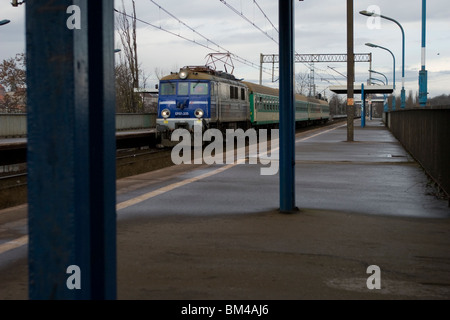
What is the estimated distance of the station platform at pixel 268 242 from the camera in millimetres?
4465

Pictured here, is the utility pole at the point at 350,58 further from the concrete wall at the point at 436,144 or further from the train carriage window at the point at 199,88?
the concrete wall at the point at 436,144

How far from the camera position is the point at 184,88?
25594 mm

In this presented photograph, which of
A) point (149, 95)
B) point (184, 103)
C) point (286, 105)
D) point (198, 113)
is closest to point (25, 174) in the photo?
point (198, 113)

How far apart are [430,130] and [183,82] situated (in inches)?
592

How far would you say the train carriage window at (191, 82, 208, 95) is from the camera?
25.1m

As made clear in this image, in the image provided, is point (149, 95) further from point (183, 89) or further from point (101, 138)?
point (101, 138)

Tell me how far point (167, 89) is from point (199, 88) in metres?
1.55

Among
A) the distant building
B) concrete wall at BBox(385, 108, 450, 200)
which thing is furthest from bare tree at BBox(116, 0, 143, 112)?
concrete wall at BBox(385, 108, 450, 200)

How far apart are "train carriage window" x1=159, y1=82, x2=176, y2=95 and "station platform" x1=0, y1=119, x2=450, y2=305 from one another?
49.1 feet

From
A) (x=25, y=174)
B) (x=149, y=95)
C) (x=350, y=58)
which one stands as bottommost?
(x=25, y=174)

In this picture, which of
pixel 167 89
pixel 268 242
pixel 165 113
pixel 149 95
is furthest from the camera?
pixel 149 95

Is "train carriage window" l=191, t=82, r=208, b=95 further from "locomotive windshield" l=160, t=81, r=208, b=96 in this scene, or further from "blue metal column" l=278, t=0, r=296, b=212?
"blue metal column" l=278, t=0, r=296, b=212

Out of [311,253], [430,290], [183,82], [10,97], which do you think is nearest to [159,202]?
[311,253]
